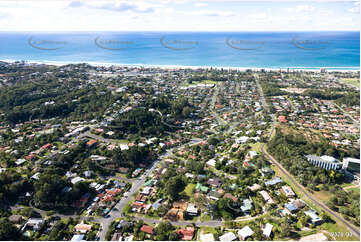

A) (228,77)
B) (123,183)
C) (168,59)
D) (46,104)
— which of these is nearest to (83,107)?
(46,104)

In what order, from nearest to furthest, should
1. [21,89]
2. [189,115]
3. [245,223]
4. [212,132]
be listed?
[245,223], [212,132], [189,115], [21,89]

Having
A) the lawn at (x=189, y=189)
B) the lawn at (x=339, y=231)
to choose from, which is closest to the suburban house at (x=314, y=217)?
the lawn at (x=339, y=231)

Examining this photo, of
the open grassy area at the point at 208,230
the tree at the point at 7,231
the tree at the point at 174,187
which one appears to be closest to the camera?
the tree at the point at 7,231

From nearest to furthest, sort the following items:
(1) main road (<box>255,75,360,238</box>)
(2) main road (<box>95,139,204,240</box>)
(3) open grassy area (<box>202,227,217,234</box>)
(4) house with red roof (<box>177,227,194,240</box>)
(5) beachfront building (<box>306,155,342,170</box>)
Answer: (1) main road (<box>255,75,360,238</box>) → (4) house with red roof (<box>177,227,194,240</box>) → (3) open grassy area (<box>202,227,217,234</box>) → (2) main road (<box>95,139,204,240</box>) → (5) beachfront building (<box>306,155,342,170</box>)

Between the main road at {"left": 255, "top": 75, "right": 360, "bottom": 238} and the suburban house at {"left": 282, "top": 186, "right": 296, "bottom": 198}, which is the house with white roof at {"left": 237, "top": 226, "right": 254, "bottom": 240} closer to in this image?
the suburban house at {"left": 282, "top": 186, "right": 296, "bottom": 198}

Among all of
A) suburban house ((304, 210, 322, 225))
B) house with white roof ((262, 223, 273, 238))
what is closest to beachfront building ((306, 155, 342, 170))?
suburban house ((304, 210, 322, 225))

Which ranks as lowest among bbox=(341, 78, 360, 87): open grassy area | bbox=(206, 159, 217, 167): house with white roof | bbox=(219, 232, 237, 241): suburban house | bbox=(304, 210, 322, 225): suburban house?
bbox=(219, 232, 237, 241): suburban house

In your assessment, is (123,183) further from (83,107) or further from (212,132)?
(83,107)

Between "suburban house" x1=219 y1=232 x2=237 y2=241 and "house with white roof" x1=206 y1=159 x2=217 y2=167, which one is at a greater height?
"house with white roof" x1=206 y1=159 x2=217 y2=167

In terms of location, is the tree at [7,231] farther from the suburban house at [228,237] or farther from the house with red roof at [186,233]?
the suburban house at [228,237]
